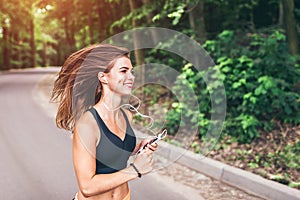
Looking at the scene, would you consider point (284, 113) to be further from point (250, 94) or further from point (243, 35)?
point (243, 35)

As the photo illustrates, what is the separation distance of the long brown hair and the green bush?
203 inches

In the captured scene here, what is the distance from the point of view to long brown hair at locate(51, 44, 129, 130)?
194 centimetres

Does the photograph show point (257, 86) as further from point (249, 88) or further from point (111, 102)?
point (111, 102)

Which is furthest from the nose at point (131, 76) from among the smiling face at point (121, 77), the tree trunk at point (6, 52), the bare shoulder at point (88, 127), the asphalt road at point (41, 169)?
the tree trunk at point (6, 52)

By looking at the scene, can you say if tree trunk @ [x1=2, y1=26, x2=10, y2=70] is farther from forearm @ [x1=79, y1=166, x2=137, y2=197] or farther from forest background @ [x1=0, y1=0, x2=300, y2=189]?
forearm @ [x1=79, y1=166, x2=137, y2=197]

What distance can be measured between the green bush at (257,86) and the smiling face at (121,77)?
5.36 metres

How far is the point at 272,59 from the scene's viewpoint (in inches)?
300

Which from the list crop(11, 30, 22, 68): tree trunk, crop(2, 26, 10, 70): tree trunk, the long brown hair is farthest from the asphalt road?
crop(11, 30, 22, 68): tree trunk

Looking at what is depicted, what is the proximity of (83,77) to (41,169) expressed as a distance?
473cm

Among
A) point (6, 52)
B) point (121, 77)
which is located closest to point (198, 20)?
point (121, 77)

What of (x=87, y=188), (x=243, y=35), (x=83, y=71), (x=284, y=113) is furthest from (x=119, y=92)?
(x=243, y=35)

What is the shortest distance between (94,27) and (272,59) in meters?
17.3

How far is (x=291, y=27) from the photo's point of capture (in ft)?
29.0

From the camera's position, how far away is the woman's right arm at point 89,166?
1875mm
